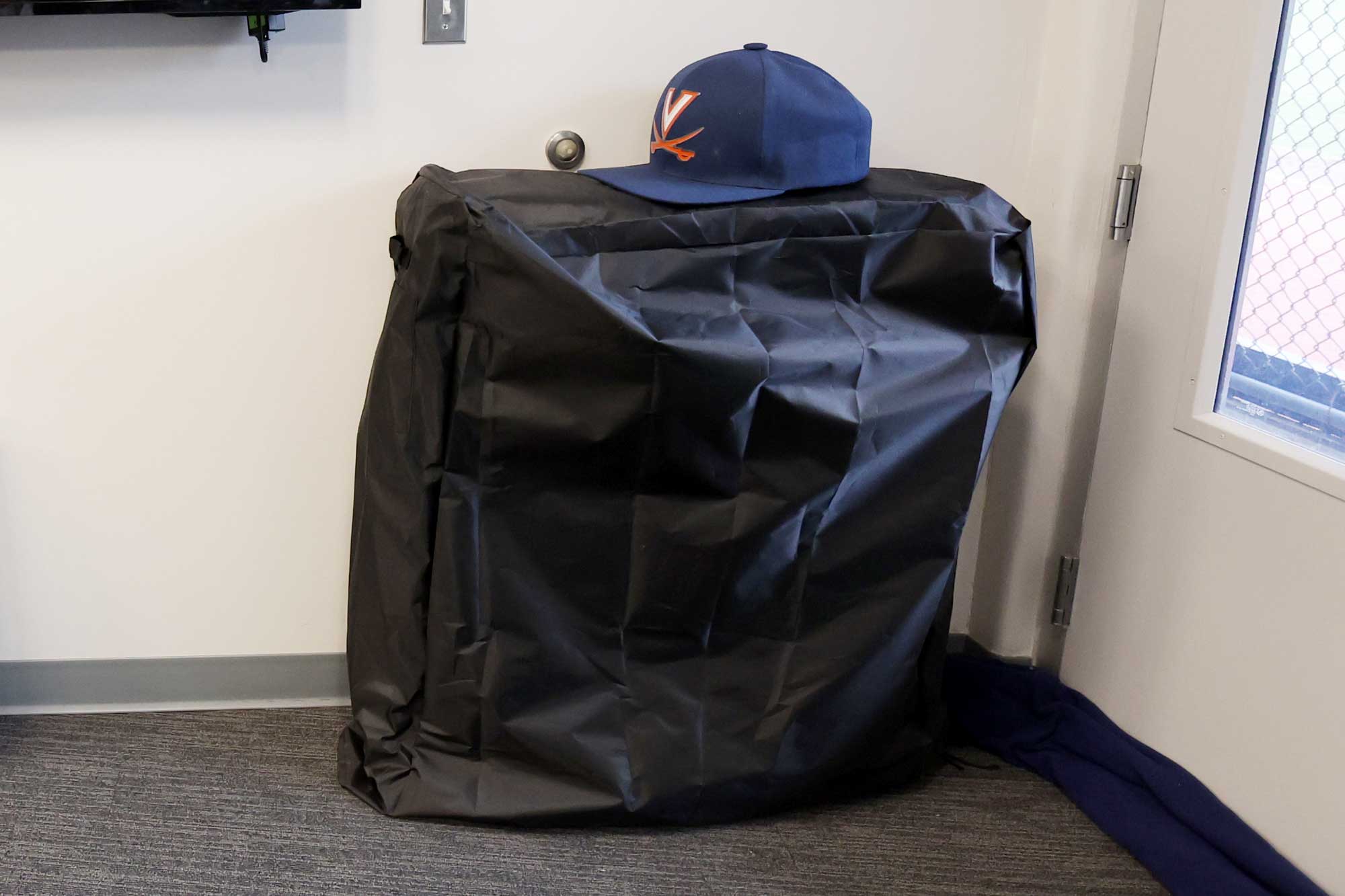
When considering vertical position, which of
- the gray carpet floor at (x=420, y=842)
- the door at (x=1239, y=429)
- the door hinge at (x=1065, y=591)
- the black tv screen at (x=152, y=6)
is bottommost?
the gray carpet floor at (x=420, y=842)

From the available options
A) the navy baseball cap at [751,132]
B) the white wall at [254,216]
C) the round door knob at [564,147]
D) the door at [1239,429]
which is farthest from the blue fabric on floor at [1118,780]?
the round door knob at [564,147]

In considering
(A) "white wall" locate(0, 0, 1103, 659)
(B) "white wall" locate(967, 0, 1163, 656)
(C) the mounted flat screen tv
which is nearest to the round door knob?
(A) "white wall" locate(0, 0, 1103, 659)

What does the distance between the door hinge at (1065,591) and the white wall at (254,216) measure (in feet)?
0.18

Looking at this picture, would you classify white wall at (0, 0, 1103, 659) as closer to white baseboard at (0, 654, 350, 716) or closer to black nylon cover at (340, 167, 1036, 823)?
white baseboard at (0, 654, 350, 716)

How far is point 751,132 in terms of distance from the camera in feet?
4.45

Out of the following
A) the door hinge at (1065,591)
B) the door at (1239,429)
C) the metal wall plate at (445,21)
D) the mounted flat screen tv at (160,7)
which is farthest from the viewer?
the door hinge at (1065,591)

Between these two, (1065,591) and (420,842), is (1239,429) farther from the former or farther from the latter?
(420,842)

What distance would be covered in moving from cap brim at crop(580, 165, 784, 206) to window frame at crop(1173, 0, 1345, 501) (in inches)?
21.6

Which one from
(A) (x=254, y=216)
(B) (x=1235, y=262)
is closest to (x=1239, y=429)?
(B) (x=1235, y=262)

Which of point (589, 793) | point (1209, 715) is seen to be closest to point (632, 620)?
point (589, 793)

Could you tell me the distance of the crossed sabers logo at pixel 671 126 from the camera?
1.39 metres

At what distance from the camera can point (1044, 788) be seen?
5.29 feet

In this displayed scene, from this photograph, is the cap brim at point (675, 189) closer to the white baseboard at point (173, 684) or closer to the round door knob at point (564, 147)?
the round door knob at point (564, 147)

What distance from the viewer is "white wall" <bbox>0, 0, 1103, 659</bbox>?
4.96ft
